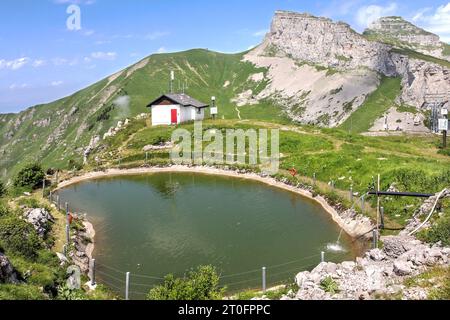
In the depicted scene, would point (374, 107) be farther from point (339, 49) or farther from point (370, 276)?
point (370, 276)

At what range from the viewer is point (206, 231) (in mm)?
34156

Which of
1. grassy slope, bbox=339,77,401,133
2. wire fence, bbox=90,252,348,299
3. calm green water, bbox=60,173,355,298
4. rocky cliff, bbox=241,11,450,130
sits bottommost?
wire fence, bbox=90,252,348,299

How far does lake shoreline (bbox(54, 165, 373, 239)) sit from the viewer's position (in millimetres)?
33500

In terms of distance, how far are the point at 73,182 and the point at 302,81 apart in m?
131

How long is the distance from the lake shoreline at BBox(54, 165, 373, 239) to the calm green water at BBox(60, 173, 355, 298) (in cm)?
97

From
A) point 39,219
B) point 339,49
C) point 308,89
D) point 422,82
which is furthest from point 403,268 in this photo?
point 339,49

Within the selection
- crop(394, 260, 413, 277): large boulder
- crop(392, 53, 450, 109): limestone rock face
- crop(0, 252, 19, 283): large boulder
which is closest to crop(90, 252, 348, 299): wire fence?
crop(0, 252, 19, 283): large boulder

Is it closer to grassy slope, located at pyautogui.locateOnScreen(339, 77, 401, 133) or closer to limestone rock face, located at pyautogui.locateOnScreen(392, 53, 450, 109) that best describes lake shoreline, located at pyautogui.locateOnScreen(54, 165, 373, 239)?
grassy slope, located at pyautogui.locateOnScreen(339, 77, 401, 133)

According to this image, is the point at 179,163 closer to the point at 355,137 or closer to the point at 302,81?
the point at 355,137

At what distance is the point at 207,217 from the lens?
125 feet

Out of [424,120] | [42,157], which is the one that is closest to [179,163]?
[424,120]

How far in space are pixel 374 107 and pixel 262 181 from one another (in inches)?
3549

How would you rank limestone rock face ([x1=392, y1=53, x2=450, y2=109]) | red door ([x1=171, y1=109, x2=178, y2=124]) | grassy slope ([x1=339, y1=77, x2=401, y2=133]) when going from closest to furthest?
red door ([x1=171, y1=109, x2=178, y2=124]), limestone rock face ([x1=392, y1=53, x2=450, y2=109]), grassy slope ([x1=339, y1=77, x2=401, y2=133])

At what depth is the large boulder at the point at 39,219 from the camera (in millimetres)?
30861
